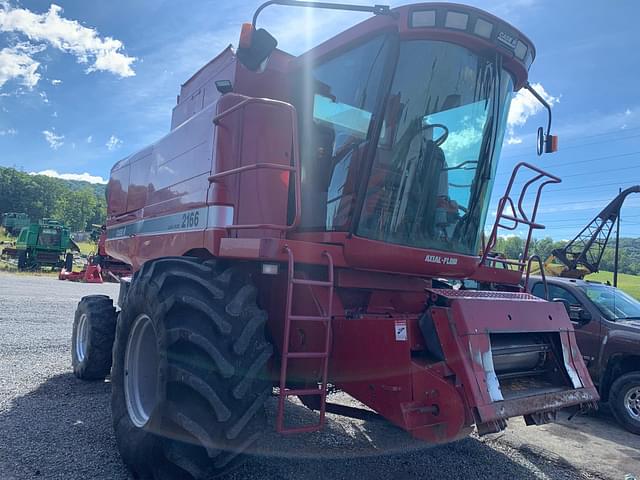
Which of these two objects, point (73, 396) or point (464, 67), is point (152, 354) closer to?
point (73, 396)

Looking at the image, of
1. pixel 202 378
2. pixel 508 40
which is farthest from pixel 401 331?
pixel 508 40

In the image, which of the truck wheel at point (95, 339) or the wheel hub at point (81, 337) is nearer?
the truck wheel at point (95, 339)

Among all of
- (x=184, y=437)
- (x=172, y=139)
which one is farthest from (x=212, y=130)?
(x=184, y=437)

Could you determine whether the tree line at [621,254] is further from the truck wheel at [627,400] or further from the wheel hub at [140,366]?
the wheel hub at [140,366]

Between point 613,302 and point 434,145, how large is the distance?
4.92 metres

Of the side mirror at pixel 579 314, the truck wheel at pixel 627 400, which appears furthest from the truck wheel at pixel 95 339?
the truck wheel at pixel 627 400

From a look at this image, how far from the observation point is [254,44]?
311 centimetres

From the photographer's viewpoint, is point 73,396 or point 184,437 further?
point 73,396

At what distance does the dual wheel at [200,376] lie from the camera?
2824 mm

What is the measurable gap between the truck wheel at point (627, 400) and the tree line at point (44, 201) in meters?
83.9

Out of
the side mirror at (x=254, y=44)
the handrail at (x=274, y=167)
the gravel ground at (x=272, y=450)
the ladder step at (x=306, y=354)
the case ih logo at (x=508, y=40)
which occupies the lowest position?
the gravel ground at (x=272, y=450)

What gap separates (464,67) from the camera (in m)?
3.52

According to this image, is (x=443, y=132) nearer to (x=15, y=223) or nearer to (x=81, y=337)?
(x=81, y=337)

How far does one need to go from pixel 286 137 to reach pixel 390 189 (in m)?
1.00
